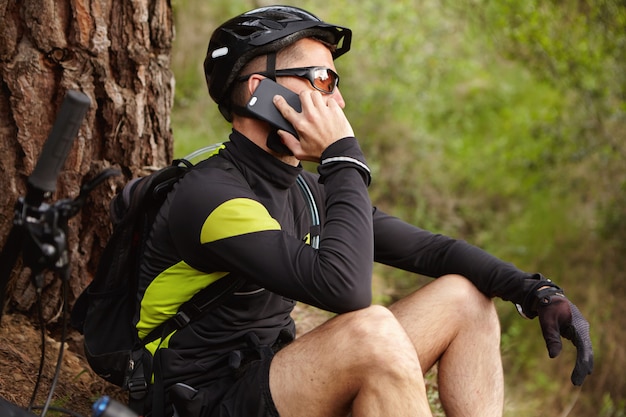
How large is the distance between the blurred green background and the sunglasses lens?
3.10 m

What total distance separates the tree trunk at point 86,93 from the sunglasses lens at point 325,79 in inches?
35.4

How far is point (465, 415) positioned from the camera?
2992 millimetres

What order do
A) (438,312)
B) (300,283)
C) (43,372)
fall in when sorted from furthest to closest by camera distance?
(43,372) → (438,312) → (300,283)

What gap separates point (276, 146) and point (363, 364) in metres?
0.87

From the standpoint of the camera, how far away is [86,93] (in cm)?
314

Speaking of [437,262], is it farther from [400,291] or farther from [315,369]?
[400,291]

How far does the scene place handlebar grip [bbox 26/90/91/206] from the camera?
5.55 ft

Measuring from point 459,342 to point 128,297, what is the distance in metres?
1.34

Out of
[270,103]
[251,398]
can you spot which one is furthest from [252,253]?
[270,103]

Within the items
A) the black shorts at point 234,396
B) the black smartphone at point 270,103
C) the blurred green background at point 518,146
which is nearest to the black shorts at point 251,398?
the black shorts at point 234,396

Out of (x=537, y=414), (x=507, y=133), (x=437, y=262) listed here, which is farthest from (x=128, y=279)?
(x=507, y=133)

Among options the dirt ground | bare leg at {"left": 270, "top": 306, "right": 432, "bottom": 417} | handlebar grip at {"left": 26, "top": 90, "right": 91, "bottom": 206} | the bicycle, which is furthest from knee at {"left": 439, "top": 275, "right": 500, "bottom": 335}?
handlebar grip at {"left": 26, "top": 90, "right": 91, "bottom": 206}

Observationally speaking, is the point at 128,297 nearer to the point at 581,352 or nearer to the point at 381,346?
the point at 381,346

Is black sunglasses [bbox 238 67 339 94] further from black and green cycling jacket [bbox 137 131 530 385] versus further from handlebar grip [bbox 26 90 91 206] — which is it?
handlebar grip [bbox 26 90 91 206]
